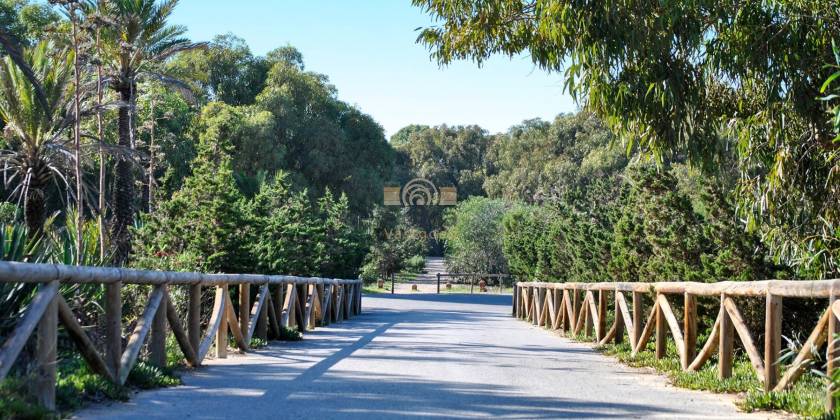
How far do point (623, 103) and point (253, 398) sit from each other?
613 cm

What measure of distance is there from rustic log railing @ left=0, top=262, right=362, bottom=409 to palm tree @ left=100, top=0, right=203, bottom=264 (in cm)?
1117

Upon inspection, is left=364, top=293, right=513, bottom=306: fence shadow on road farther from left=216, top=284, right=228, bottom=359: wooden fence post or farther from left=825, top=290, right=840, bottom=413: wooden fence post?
left=825, top=290, right=840, bottom=413: wooden fence post

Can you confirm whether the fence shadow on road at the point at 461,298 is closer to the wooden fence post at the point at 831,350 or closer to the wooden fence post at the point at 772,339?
the wooden fence post at the point at 772,339

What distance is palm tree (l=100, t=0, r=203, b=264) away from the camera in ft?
85.3

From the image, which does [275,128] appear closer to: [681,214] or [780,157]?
[681,214]

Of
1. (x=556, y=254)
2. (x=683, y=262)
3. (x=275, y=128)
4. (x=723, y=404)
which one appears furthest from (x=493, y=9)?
(x=275, y=128)

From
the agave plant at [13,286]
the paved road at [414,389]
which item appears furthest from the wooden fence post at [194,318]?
the agave plant at [13,286]

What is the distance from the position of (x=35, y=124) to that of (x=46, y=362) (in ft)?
52.5

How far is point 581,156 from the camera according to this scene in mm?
83062

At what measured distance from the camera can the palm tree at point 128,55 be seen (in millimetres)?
25984

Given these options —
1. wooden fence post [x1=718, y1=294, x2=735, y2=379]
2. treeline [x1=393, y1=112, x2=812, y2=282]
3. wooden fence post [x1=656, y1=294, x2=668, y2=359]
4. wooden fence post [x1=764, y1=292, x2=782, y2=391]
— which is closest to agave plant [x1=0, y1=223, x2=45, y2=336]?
wooden fence post [x1=764, y1=292, x2=782, y2=391]

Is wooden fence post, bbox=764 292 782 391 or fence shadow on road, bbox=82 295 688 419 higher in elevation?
wooden fence post, bbox=764 292 782 391

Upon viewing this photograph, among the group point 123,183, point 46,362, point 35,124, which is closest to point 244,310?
point 46,362

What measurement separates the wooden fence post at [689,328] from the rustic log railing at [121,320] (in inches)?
200
